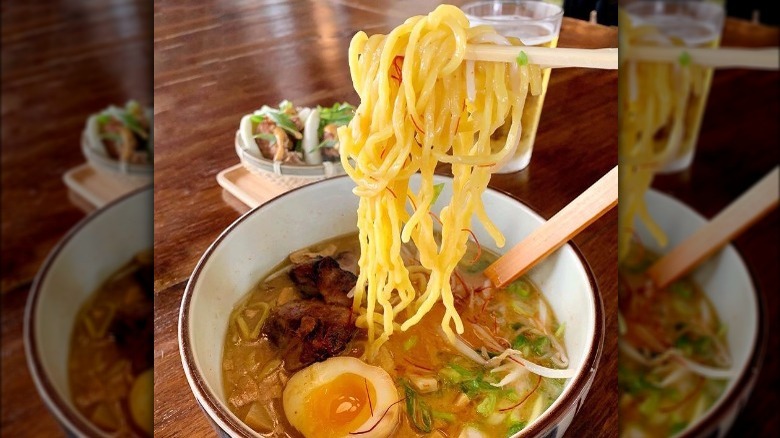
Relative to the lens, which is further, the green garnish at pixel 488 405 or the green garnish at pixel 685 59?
the green garnish at pixel 488 405

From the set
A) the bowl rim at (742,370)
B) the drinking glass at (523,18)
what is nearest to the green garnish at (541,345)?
the drinking glass at (523,18)

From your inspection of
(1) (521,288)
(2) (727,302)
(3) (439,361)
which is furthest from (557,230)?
(2) (727,302)

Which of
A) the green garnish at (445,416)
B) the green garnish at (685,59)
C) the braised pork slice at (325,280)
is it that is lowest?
the green garnish at (445,416)

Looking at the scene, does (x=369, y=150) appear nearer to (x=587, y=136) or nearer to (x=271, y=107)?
(x=271, y=107)

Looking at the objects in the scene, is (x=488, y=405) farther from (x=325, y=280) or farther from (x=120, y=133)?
(x=120, y=133)

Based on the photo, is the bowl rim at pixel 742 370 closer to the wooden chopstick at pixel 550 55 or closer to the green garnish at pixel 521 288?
the wooden chopstick at pixel 550 55

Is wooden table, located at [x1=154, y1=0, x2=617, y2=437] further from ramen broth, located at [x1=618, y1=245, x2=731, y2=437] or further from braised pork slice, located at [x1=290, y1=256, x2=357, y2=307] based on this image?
ramen broth, located at [x1=618, y1=245, x2=731, y2=437]

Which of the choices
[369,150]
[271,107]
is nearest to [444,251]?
[369,150]
